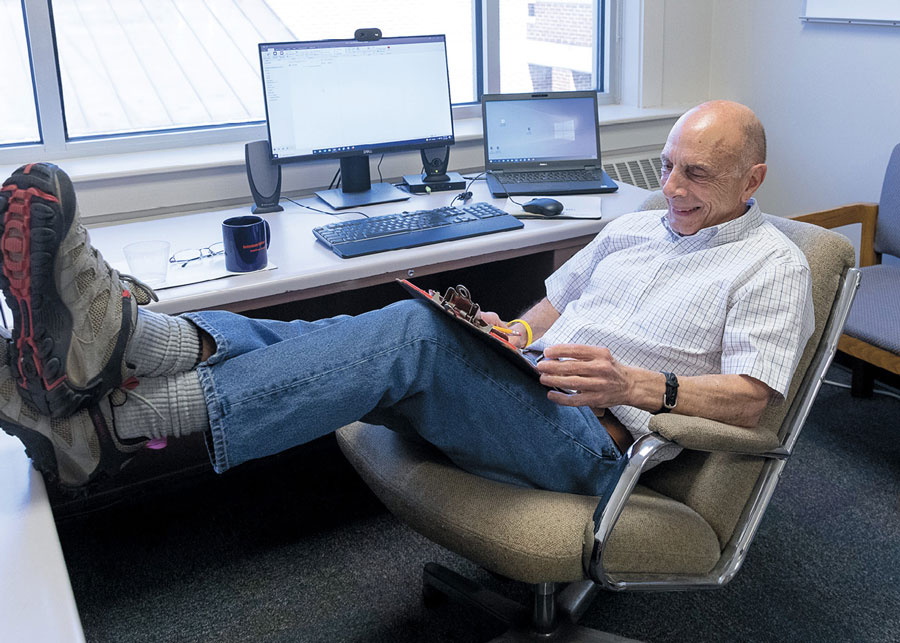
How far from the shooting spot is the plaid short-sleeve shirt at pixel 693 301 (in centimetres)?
140

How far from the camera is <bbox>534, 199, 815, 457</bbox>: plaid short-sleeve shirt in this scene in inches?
55.0

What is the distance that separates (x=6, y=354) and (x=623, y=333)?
1.02 m

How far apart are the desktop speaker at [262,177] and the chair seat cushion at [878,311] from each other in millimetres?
1484

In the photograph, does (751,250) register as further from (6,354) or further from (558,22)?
(558,22)

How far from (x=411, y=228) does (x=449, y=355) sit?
0.73m

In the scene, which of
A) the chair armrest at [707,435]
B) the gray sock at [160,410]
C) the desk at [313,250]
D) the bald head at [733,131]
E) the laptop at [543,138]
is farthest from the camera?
the laptop at [543,138]

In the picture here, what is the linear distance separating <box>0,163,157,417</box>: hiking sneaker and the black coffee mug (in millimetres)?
599

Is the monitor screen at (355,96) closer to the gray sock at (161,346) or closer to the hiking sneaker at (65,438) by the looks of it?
the gray sock at (161,346)

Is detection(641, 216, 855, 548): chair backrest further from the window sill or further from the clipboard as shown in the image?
the window sill

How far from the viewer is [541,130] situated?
248 cm

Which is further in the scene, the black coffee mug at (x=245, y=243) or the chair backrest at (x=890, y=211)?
the chair backrest at (x=890, y=211)

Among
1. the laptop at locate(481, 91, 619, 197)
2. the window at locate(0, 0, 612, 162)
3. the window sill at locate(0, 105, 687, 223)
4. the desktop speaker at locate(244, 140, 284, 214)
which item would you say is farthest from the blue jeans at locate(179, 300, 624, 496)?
the window at locate(0, 0, 612, 162)

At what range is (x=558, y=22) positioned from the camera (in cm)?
312

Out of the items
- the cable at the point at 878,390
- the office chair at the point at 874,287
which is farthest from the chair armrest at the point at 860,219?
the cable at the point at 878,390
